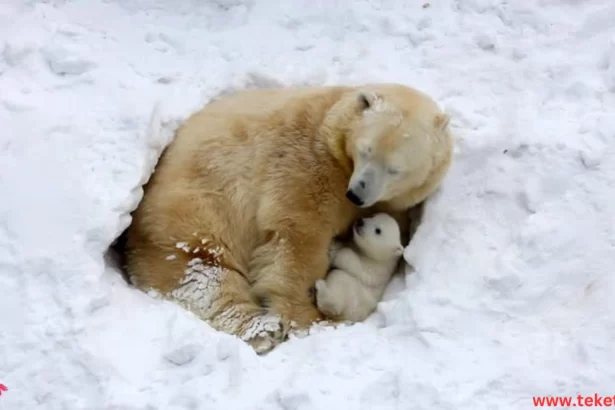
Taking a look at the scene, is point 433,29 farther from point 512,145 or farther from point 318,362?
point 318,362

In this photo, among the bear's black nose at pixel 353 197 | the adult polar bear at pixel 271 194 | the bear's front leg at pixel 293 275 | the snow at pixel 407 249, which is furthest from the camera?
the bear's front leg at pixel 293 275

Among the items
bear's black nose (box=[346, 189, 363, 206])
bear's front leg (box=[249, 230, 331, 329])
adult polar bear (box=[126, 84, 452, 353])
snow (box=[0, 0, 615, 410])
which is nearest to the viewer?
snow (box=[0, 0, 615, 410])

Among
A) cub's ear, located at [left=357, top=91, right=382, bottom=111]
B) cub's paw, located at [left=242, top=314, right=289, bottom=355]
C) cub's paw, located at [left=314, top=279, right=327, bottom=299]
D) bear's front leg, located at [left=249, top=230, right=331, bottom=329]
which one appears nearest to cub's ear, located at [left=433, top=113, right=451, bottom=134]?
cub's ear, located at [left=357, top=91, right=382, bottom=111]

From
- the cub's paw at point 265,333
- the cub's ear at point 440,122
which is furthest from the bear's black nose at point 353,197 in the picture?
the cub's paw at point 265,333

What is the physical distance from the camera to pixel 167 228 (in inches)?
162

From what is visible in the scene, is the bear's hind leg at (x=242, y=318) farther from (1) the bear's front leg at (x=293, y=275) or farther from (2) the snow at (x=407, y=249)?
(2) the snow at (x=407, y=249)

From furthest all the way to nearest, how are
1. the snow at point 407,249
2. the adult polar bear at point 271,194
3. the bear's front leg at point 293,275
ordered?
1. the bear's front leg at point 293,275
2. the adult polar bear at point 271,194
3. the snow at point 407,249

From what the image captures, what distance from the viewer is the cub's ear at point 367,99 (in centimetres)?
405

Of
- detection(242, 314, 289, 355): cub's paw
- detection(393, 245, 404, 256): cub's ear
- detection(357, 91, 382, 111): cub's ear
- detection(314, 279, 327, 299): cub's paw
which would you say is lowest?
detection(242, 314, 289, 355): cub's paw

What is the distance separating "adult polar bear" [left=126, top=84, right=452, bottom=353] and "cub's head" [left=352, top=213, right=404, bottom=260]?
0.40 feet

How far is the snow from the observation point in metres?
3.36

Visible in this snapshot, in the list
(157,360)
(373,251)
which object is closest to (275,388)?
(157,360)

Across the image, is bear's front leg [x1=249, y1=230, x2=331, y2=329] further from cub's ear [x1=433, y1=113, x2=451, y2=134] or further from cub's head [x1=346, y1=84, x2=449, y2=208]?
cub's ear [x1=433, y1=113, x2=451, y2=134]

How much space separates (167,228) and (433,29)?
2.30m
